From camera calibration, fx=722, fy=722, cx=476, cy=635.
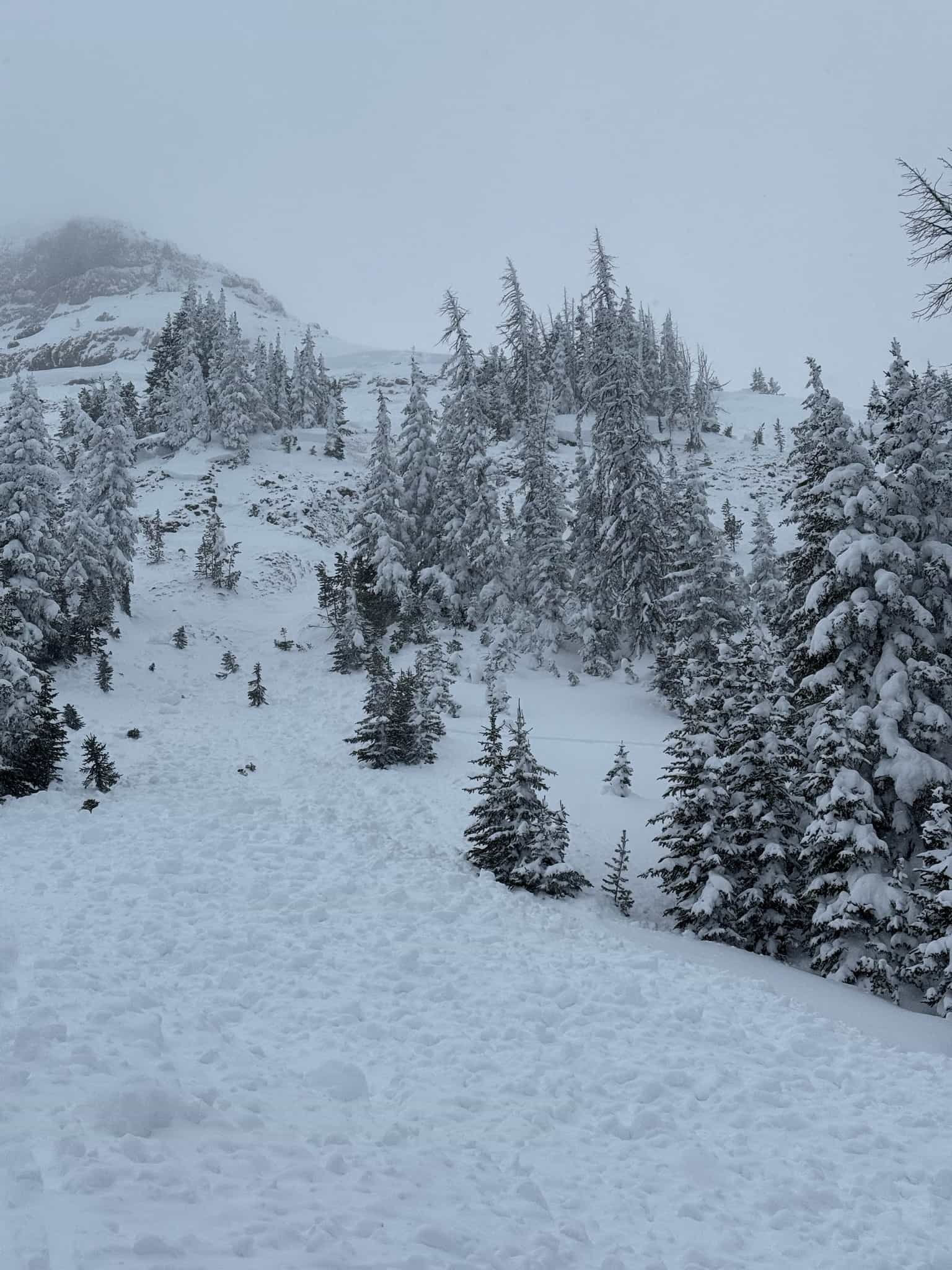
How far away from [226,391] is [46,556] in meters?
41.7

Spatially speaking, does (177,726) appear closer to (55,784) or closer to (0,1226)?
(55,784)

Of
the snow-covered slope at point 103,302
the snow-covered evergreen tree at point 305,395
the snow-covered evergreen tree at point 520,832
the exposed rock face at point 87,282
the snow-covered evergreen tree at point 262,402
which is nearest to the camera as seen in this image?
the snow-covered evergreen tree at point 520,832

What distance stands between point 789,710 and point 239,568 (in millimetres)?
36481

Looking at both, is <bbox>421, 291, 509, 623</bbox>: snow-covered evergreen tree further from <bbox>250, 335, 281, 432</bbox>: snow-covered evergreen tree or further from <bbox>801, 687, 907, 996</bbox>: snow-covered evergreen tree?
<bbox>250, 335, 281, 432</bbox>: snow-covered evergreen tree

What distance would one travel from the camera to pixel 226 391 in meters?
63.8

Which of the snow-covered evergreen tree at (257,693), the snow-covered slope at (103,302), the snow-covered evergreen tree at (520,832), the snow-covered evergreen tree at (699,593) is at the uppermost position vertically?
the snow-covered slope at (103,302)

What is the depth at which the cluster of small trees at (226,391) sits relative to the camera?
63688mm

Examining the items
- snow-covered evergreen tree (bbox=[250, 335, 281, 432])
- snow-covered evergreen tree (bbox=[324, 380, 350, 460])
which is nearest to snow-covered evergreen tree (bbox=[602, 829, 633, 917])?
snow-covered evergreen tree (bbox=[324, 380, 350, 460])

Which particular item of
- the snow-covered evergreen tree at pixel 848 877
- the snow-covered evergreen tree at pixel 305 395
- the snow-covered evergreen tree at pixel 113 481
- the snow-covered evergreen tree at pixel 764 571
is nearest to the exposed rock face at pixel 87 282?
the snow-covered evergreen tree at pixel 305 395

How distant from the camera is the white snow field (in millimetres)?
5199

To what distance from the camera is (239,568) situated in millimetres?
44656

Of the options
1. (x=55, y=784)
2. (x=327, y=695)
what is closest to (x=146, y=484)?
(x=327, y=695)

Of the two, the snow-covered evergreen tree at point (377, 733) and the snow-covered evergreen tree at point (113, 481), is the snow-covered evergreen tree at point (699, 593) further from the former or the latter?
the snow-covered evergreen tree at point (113, 481)

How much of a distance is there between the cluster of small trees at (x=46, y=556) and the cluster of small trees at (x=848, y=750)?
1549cm
